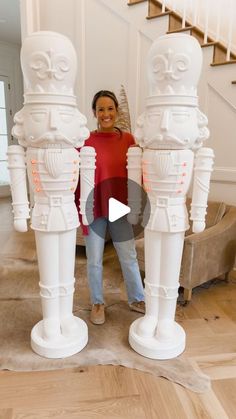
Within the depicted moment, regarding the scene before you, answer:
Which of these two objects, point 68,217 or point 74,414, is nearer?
point 74,414

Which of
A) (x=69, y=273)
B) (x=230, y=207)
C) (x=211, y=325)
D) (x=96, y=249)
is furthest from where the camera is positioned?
(x=230, y=207)

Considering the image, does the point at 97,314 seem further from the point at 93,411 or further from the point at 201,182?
the point at 201,182

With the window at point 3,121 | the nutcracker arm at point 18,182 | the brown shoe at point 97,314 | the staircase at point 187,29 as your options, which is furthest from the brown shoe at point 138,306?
the window at point 3,121

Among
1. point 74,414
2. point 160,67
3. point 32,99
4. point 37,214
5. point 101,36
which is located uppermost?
point 101,36

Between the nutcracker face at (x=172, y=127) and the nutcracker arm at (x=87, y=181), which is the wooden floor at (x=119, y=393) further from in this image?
the nutcracker face at (x=172, y=127)

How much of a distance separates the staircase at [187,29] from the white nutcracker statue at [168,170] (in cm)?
118

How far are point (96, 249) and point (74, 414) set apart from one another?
0.74 metres

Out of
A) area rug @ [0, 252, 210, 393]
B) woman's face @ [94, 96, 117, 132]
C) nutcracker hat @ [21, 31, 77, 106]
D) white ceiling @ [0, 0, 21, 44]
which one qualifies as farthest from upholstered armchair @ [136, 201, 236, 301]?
white ceiling @ [0, 0, 21, 44]

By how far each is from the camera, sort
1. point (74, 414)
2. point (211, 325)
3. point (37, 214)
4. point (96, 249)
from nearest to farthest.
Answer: point (74, 414) → point (37, 214) → point (96, 249) → point (211, 325)

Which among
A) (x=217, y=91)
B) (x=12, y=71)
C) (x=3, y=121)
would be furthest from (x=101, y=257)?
(x=12, y=71)

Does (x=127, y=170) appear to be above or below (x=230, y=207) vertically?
above

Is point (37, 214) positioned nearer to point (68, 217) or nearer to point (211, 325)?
point (68, 217)

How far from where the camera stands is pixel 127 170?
1562 millimetres

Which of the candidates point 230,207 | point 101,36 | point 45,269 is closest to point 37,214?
point 45,269
